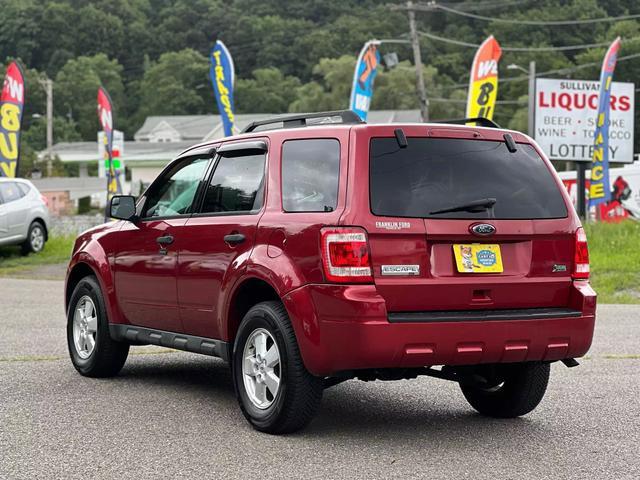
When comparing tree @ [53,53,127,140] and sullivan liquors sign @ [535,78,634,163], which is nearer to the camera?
sullivan liquors sign @ [535,78,634,163]

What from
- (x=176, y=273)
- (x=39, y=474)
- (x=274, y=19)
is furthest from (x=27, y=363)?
(x=274, y=19)

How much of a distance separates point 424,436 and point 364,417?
2.41 ft

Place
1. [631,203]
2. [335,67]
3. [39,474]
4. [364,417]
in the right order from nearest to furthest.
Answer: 1. [39,474]
2. [364,417]
3. [631,203]
4. [335,67]

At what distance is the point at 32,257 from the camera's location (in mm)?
26219

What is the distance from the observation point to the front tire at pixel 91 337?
8812 millimetres

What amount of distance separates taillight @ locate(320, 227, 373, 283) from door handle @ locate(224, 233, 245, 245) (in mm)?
892

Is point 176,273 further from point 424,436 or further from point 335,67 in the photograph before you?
point 335,67

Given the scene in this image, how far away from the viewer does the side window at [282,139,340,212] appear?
6.54 metres

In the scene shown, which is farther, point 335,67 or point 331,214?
point 335,67

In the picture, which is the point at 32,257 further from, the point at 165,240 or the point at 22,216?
the point at 165,240

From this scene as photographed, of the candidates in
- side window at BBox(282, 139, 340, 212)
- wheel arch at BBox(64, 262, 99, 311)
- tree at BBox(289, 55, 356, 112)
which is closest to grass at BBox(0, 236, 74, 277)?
wheel arch at BBox(64, 262, 99, 311)

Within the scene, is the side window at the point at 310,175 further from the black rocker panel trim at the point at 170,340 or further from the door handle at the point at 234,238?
the black rocker panel trim at the point at 170,340

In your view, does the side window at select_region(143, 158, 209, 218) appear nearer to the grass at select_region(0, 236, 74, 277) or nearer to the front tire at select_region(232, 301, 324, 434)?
the front tire at select_region(232, 301, 324, 434)

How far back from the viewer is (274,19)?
13212 cm
